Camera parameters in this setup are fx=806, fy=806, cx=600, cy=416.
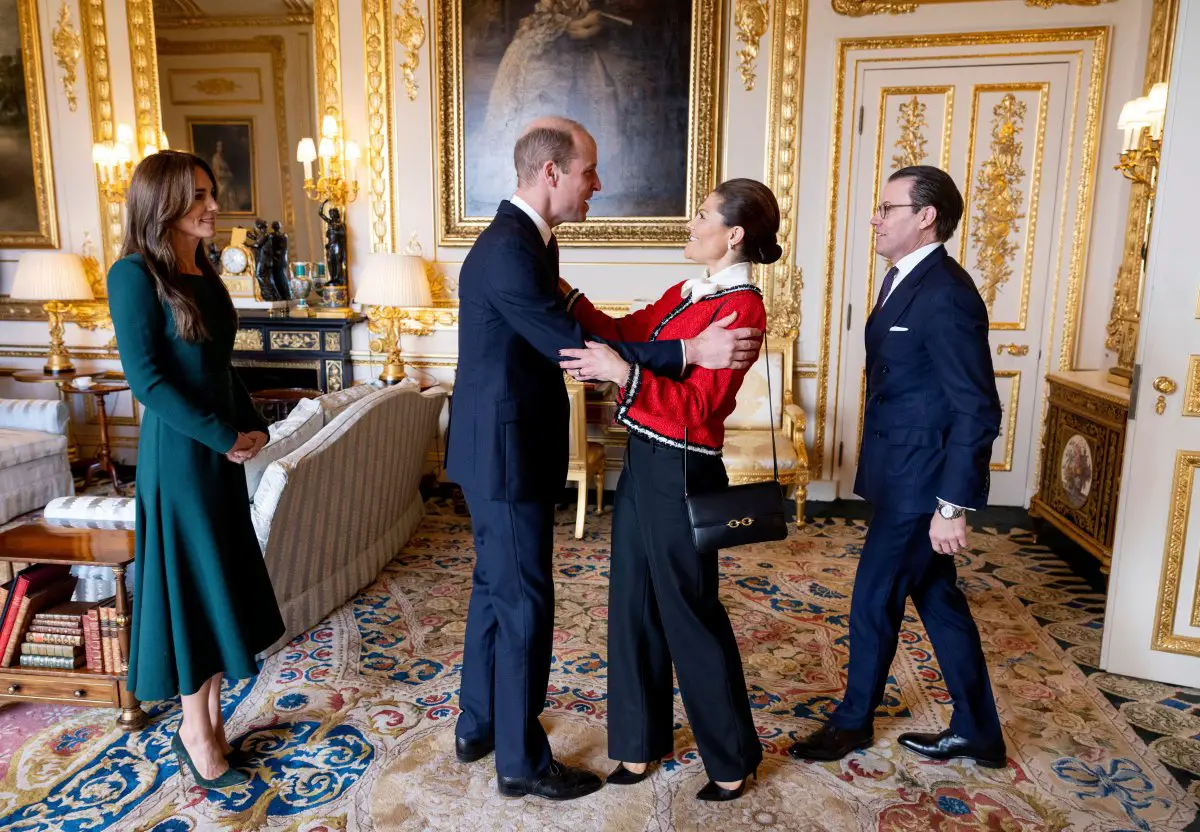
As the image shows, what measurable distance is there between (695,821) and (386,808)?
0.83m

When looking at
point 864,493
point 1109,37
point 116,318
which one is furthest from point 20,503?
point 1109,37

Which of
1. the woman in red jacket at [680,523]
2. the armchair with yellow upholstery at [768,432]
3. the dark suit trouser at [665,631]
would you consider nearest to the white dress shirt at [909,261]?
the woman in red jacket at [680,523]

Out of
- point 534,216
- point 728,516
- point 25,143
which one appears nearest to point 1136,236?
point 728,516

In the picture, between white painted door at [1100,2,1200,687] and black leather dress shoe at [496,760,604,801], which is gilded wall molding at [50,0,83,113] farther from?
white painted door at [1100,2,1200,687]

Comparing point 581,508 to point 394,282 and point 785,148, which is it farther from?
point 785,148

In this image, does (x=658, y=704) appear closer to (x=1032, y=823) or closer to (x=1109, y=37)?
(x=1032, y=823)

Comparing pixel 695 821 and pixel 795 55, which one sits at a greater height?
pixel 795 55

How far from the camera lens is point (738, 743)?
2104 millimetres

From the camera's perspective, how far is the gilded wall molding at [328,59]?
17.2 ft

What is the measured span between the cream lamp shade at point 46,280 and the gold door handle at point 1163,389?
5.89 metres

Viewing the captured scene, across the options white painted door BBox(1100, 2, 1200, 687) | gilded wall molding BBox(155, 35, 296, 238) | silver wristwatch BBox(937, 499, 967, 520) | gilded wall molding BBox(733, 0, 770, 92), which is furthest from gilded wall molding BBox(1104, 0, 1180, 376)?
gilded wall molding BBox(155, 35, 296, 238)

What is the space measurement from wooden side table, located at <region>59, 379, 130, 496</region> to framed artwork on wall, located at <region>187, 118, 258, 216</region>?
1.37m

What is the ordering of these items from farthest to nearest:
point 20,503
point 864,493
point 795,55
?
1. point 795,55
2. point 20,503
3. point 864,493

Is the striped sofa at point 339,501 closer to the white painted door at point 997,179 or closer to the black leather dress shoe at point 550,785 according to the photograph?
the black leather dress shoe at point 550,785
